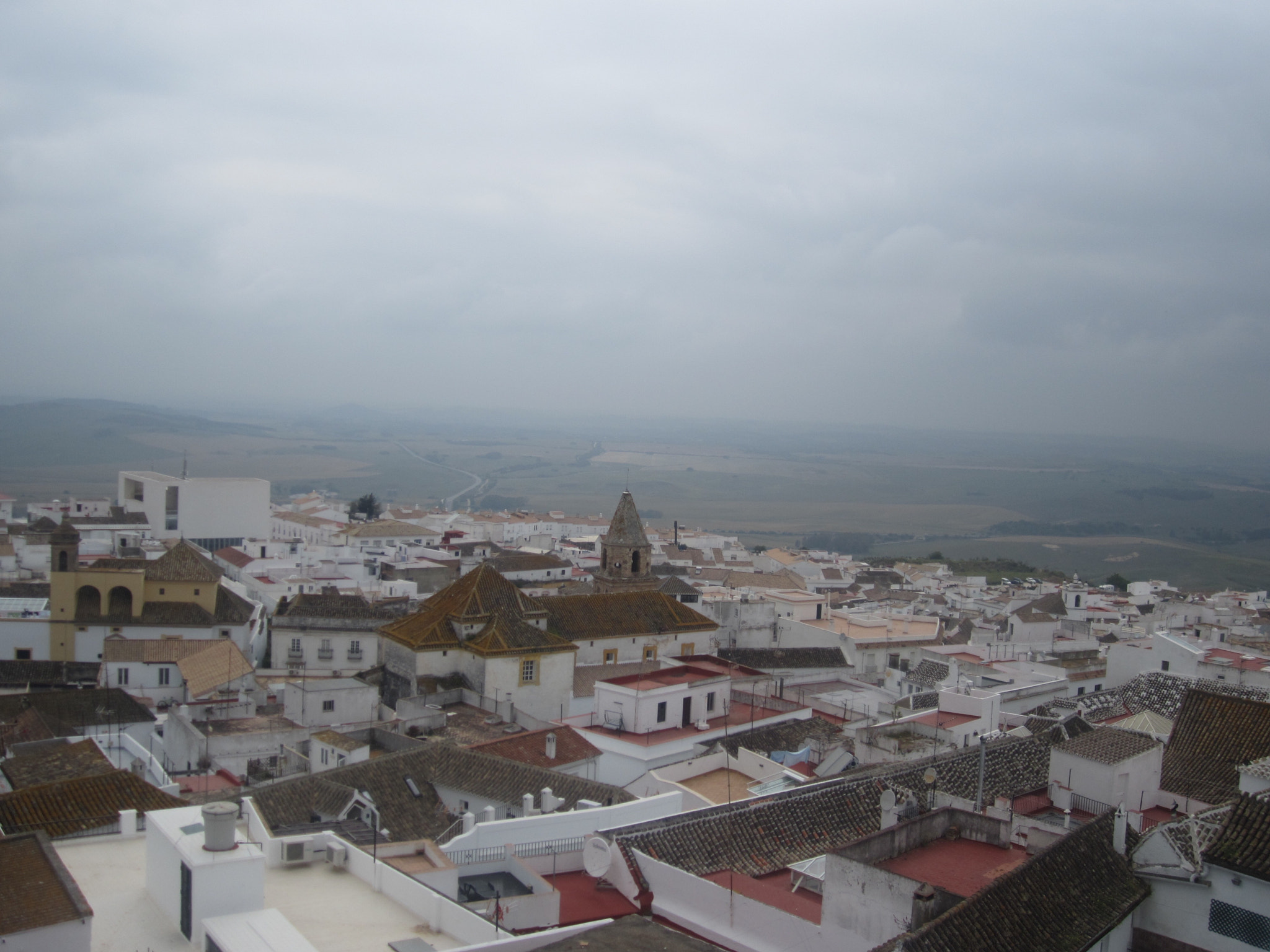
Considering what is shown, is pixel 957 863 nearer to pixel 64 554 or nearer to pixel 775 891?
pixel 775 891

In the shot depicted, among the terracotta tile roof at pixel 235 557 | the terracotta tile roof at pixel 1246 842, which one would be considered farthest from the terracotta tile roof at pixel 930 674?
the terracotta tile roof at pixel 235 557

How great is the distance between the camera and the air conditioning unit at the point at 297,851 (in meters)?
11.3

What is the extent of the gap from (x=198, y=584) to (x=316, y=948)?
1051 inches

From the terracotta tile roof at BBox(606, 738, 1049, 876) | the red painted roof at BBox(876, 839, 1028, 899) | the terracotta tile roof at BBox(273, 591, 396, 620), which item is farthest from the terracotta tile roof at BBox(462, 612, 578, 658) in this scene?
the red painted roof at BBox(876, 839, 1028, 899)

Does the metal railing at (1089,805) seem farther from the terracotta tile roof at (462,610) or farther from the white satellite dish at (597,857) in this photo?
the terracotta tile roof at (462,610)

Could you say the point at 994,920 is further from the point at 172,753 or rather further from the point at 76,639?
the point at 76,639

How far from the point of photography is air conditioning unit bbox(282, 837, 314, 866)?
37.1 ft

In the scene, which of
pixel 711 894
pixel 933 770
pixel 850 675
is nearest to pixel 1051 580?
pixel 850 675

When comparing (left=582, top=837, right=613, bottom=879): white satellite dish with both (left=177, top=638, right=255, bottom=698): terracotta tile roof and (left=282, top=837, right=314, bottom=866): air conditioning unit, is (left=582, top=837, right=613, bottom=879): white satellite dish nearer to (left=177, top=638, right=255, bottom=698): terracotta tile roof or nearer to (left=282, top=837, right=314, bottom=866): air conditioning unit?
(left=282, top=837, right=314, bottom=866): air conditioning unit

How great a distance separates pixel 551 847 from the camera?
1375 cm

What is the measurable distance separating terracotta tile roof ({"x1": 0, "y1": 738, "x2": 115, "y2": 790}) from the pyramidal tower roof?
2229cm

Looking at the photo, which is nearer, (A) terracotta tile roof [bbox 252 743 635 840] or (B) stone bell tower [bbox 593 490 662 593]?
(A) terracotta tile roof [bbox 252 743 635 840]

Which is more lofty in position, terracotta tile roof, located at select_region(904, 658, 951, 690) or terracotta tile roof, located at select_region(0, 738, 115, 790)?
terracotta tile roof, located at select_region(0, 738, 115, 790)

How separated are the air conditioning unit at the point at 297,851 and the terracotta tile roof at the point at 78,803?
2.55 m
